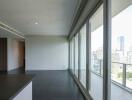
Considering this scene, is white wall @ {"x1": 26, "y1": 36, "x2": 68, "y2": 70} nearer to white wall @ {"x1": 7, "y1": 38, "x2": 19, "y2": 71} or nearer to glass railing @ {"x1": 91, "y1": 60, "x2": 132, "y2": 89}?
white wall @ {"x1": 7, "y1": 38, "x2": 19, "y2": 71}

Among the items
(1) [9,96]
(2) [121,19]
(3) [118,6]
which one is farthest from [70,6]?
(1) [9,96]

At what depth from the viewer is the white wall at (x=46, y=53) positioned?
12039mm

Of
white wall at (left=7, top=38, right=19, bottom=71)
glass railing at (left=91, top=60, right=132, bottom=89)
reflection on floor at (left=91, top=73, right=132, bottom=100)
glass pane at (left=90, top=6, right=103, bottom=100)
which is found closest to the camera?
glass railing at (left=91, top=60, right=132, bottom=89)

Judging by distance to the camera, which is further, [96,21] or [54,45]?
[54,45]

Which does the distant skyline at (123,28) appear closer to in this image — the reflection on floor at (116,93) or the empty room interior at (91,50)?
the empty room interior at (91,50)

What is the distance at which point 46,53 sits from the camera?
12.2m

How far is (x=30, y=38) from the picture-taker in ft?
39.8

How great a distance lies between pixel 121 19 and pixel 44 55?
9848 mm

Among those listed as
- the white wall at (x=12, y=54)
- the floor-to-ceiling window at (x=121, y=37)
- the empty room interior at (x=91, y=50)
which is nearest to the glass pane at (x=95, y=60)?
the empty room interior at (x=91, y=50)

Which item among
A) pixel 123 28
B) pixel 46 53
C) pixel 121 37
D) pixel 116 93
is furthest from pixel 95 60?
pixel 46 53

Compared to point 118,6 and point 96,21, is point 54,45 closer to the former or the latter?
point 96,21

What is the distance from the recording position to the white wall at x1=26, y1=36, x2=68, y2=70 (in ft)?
39.5

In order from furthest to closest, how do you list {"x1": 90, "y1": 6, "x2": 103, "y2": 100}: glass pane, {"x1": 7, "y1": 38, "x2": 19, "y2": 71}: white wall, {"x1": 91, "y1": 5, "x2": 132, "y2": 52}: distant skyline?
{"x1": 7, "y1": 38, "x2": 19, "y2": 71}: white wall
{"x1": 90, "y1": 6, "x2": 103, "y2": 100}: glass pane
{"x1": 91, "y1": 5, "x2": 132, "y2": 52}: distant skyline

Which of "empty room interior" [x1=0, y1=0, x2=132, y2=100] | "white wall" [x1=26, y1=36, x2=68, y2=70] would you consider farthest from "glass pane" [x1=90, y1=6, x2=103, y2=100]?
"white wall" [x1=26, y1=36, x2=68, y2=70]
